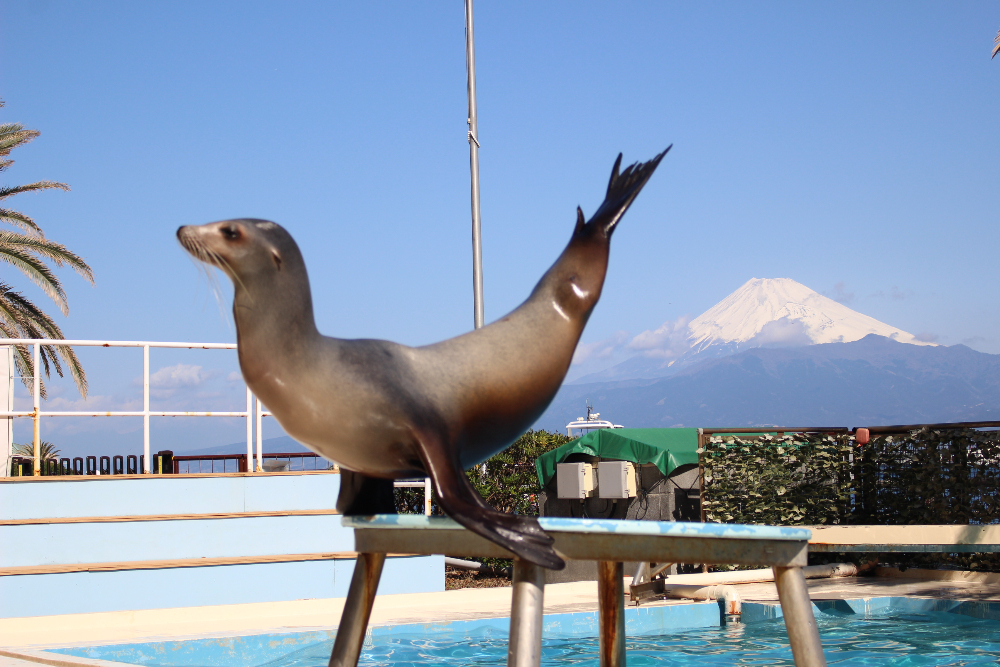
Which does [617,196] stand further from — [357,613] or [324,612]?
[324,612]

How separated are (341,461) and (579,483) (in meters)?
9.59

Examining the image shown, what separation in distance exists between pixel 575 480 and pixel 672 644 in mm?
4466

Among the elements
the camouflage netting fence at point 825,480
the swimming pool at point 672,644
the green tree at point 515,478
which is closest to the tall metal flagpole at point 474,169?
the green tree at point 515,478

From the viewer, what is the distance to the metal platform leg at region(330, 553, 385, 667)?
12.0 feet

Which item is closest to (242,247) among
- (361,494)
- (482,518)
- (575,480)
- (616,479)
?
(361,494)

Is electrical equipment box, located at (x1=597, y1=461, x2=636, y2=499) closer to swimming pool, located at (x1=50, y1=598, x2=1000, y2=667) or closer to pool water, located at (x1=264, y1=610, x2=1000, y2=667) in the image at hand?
swimming pool, located at (x1=50, y1=598, x2=1000, y2=667)

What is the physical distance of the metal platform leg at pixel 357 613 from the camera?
3.65 m

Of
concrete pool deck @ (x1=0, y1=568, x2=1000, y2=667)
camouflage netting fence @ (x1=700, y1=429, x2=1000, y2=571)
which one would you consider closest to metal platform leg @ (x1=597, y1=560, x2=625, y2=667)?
concrete pool deck @ (x1=0, y1=568, x2=1000, y2=667)

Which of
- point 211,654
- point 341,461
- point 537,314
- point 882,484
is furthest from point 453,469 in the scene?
point 882,484

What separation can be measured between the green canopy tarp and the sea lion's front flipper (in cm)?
968

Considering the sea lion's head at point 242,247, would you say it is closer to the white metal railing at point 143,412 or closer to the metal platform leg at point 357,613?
the metal platform leg at point 357,613

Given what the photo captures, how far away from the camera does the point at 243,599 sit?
9.88 metres

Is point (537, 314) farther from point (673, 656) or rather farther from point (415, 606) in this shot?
point (415, 606)

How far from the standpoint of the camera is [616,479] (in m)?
12.4
